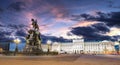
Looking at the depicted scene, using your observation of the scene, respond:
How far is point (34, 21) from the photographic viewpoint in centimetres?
5062

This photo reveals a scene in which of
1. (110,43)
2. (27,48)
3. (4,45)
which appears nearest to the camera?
(27,48)

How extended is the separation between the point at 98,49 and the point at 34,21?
153961 mm

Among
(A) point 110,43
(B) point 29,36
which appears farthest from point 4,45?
(A) point 110,43

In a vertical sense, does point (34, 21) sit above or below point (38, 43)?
above

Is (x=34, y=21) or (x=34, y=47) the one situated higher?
(x=34, y=21)

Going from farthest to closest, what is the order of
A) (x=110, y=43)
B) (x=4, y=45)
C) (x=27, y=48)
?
(x=110, y=43) < (x=4, y=45) < (x=27, y=48)

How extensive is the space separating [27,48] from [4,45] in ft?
246

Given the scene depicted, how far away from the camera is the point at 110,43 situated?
18825 cm

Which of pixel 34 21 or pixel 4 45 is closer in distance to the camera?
pixel 34 21

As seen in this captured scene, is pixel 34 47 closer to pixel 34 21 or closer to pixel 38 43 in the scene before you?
pixel 38 43

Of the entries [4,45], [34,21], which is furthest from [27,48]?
[4,45]

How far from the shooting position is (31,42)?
50.1m

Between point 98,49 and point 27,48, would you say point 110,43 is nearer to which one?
point 98,49

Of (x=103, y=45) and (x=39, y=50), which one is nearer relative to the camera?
(x=39, y=50)
